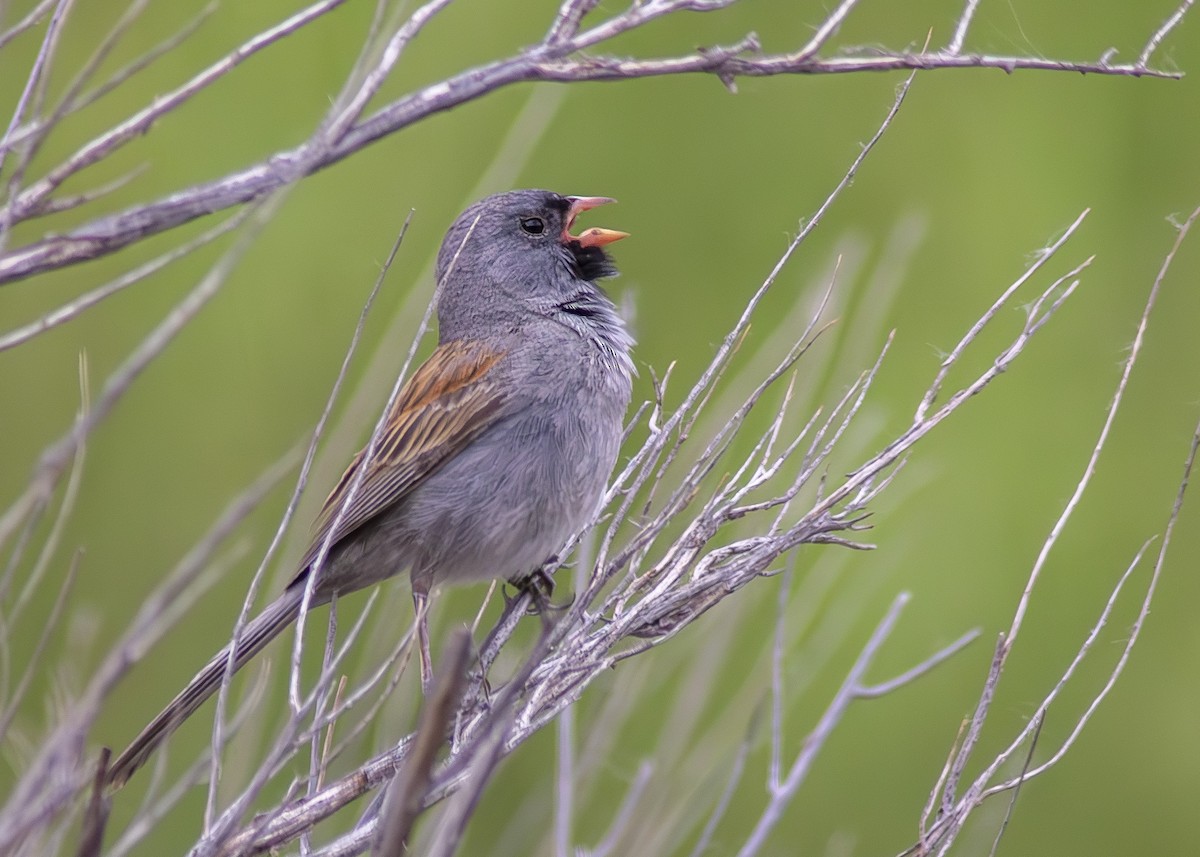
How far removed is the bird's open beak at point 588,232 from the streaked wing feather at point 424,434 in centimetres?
45

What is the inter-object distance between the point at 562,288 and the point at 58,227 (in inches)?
109

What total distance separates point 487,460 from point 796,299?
2554 mm

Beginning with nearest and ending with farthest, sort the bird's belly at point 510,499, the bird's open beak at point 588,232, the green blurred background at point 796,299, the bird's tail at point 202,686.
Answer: the bird's tail at point 202,686 → the bird's belly at point 510,499 → the bird's open beak at point 588,232 → the green blurred background at point 796,299

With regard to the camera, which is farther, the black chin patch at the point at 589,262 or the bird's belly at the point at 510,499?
the black chin patch at the point at 589,262

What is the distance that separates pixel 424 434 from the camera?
3.39m

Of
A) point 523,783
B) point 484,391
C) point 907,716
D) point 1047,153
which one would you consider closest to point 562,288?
point 484,391

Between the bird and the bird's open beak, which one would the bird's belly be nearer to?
the bird

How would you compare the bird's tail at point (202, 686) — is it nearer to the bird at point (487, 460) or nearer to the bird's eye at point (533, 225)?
the bird at point (487, 460)

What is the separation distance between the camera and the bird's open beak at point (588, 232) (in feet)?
12.1

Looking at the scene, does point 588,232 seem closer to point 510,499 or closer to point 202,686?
point 510,499

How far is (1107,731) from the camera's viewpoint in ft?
18.1

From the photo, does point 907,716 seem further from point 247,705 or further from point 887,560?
point 247,705

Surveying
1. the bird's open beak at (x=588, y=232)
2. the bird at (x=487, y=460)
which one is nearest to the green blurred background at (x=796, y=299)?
the bird's open beak at (x=588, y=232)

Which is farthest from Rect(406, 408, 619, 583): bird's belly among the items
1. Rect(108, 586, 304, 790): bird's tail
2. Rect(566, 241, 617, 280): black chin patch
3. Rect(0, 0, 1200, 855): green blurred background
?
Rect(0, 0, 1200, 855): green blurred background
